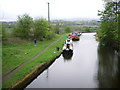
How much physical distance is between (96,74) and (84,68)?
3.89 feet

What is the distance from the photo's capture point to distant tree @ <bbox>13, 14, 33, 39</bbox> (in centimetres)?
1647

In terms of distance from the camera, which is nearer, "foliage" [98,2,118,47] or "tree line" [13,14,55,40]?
"foliage" [98,2,118,47]

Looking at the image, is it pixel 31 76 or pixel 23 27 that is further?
pixel 23 27

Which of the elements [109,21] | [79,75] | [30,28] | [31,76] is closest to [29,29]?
[30,28]

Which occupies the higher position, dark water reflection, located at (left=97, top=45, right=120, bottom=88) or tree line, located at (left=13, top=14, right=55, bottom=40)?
tree line, located at (left=13, top=14, right=55, bottom=40)

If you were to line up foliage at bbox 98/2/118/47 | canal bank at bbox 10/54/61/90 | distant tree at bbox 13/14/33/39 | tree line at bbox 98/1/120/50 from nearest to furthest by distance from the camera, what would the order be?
canal bank at bbox 10/54/61/90
tree line at bbox 98/1/120/50
foliage at bbox 98/2/118/47
distant tree at bbox 13/14/33/39

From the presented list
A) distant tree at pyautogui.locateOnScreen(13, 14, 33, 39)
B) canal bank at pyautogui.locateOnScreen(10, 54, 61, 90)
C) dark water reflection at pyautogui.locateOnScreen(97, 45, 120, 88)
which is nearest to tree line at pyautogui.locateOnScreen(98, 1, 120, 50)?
dark water reflection at pyautogui.locateOnScreen(97, 45, 120, 88)

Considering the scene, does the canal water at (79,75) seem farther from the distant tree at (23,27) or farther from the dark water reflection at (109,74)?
the distant tree at (23,27)

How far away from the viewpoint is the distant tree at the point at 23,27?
16.5m

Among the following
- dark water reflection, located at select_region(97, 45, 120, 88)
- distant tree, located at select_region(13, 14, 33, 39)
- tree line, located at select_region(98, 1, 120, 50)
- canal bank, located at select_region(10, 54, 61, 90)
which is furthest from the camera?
distant tree, located at select_region(13, 14, 33, 39)

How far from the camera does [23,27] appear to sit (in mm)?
16625

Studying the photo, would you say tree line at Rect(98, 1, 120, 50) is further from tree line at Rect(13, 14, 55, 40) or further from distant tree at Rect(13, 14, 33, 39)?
distant tree at Rect(13, 14, 33, 39)

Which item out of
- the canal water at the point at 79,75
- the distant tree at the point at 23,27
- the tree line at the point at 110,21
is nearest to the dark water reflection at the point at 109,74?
the canal water at the point at 79,75

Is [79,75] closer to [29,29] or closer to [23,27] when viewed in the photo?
[23,27]
